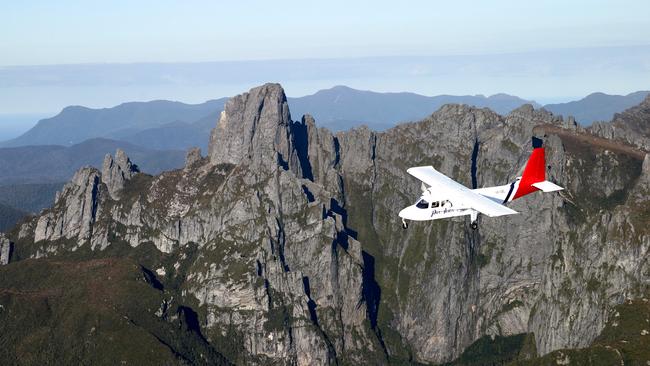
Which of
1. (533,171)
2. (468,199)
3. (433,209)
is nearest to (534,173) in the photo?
(533,171)

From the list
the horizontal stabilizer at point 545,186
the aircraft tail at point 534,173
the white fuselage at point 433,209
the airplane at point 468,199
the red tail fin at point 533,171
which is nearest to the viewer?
the airplane at point 468,199

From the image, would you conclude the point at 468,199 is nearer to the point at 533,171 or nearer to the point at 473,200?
the point at 473,200

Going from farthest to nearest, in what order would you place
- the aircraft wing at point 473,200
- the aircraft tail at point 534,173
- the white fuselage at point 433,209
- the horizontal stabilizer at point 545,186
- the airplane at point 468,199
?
the aircraft tail at point 534,173
the horizontal stabilizer at point 545,186
the white fuselage at point 433,209
the airplane at point 468,199
the aircraft wing at point 473,200

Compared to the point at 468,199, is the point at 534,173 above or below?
above

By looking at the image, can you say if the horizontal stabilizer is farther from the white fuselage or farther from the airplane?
the white fuselage

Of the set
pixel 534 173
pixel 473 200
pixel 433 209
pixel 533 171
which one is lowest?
pixel 433 209

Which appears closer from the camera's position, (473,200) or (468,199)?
(473,200)

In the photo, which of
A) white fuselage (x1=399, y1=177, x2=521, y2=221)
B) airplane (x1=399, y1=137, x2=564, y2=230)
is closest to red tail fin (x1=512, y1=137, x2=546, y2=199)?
airplane (x1=399, y1=137, x2=564, y2=230)

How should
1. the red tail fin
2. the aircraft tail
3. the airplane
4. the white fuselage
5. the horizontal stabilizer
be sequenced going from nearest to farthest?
the airplane → the white fuselage → the horizontal stabilizer → the aircraft tail → the red tail fin

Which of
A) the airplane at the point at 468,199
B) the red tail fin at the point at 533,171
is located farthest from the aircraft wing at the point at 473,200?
the red tail fin at the point at 533,171

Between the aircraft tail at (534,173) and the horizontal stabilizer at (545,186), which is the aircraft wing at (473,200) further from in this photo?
the horizontal stabilizer at (545,186)

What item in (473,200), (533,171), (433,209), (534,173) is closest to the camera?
(473,200)

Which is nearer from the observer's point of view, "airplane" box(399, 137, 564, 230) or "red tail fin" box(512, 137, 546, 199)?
"airplane" box(399, 137, 564, 230)
